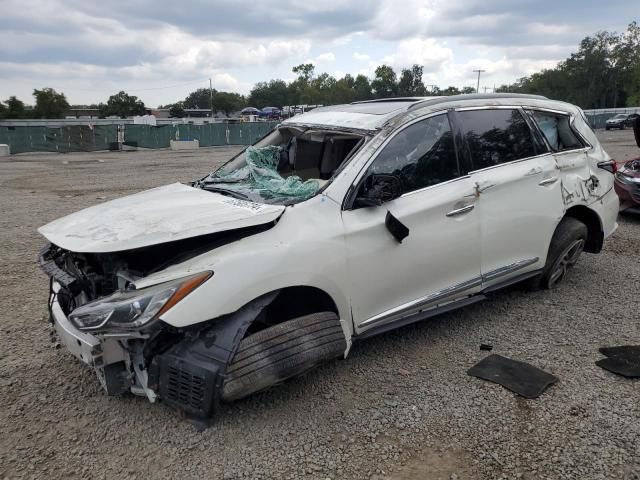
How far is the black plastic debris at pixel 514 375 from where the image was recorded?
3102 millimetres

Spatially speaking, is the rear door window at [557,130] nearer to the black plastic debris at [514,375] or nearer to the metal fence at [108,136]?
the black plastic debris at [514,375]

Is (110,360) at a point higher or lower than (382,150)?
lower

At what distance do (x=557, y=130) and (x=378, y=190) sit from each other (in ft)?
7.99

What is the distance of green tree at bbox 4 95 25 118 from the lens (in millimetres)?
73188

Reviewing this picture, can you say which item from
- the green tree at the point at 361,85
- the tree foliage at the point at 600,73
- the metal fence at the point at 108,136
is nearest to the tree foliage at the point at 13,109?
the metal fence at the point at 108,136

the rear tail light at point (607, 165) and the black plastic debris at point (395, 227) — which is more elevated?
the rear tail light at point (607, 165)

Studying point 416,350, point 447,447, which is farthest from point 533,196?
point 447,447

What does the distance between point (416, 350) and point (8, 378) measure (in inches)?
111

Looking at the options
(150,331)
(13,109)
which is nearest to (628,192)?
(150,331)

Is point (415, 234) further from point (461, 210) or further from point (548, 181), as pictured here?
point (548, 181)

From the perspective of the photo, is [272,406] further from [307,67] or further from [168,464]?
[307,67]

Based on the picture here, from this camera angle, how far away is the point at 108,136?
32.3m

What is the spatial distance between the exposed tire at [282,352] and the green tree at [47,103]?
292 feet

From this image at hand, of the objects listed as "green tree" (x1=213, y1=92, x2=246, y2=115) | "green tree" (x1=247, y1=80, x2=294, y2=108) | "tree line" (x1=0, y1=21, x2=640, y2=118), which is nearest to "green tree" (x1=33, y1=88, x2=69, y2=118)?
"tree line" (x1=0, y1=21, x2=640, y2=118)
